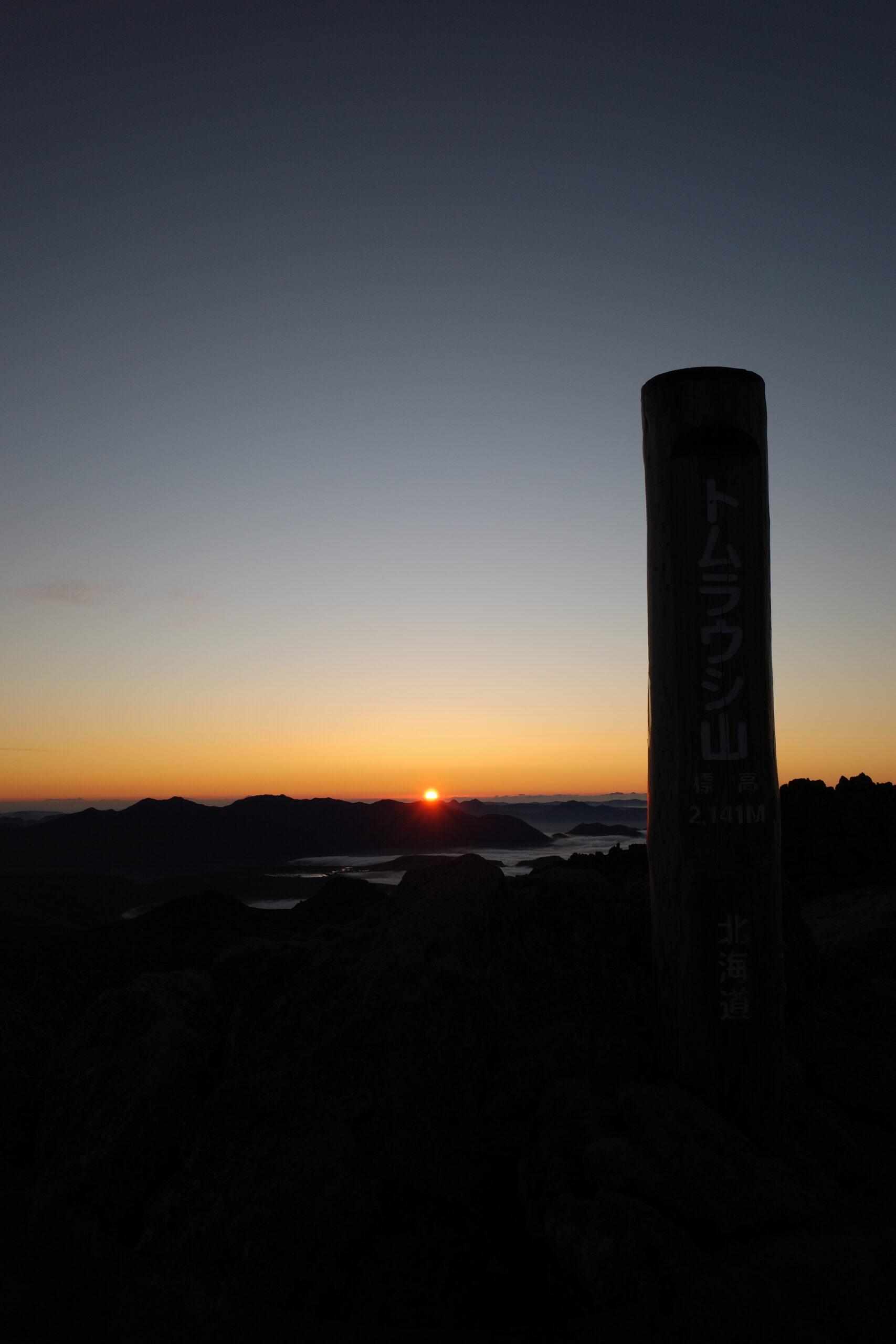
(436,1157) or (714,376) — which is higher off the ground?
(714,376)

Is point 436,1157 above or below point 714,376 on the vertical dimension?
below

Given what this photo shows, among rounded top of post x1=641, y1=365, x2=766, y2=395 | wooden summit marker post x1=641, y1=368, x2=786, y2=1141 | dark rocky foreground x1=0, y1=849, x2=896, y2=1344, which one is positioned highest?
rounded top of post x1=641, y1=365, x2=766, y2=395

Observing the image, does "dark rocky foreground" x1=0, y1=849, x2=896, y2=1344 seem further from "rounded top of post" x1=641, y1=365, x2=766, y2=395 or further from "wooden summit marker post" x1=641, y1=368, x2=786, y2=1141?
"rounded top of post" x1=641, y1=365, x2=766, y2=395

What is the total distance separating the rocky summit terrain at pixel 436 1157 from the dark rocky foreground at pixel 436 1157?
0.04 feet

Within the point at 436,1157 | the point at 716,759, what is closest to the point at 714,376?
the point at 716,759

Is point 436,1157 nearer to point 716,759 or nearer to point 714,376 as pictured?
point 716,759

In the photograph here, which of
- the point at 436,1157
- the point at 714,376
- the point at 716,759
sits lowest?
the point at 436,1157

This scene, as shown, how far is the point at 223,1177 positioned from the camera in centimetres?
406

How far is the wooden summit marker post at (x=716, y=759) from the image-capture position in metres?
4.68

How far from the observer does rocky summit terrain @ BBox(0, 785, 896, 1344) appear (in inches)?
137

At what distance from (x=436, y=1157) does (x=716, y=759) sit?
2464 millimetres

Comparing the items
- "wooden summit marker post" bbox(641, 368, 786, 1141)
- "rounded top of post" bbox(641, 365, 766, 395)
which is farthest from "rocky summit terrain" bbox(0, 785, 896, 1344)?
"rounded top of post" bbox(641, 365, 766, 395)

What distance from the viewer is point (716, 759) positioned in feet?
15.4

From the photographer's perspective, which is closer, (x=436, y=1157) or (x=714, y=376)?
(x=436, y=1157)
